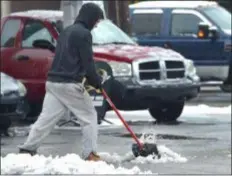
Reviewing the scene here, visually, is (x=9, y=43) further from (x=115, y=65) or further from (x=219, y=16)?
(x=219, y=16)

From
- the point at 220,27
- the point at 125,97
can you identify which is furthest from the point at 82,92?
the point at 220,27

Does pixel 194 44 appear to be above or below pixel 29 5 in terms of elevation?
above

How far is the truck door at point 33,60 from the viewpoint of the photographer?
1662cm

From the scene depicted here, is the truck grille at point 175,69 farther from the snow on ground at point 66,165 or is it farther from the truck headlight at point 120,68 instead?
the snow on ground at point 66,165

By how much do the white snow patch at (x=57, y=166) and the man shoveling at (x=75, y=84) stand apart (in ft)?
0.70

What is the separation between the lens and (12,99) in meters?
14.8

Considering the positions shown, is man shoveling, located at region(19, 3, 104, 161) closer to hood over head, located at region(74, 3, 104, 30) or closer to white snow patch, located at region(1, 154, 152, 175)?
hood over head, located at region(74, 3, 104, 30)

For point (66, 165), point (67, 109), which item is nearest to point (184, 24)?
point (67, 109)

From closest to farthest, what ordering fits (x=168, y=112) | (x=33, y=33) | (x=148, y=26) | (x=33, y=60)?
(x=33, y=60) → (x=168, y=112) → (x=33, y=33) → (x=148, y=26)

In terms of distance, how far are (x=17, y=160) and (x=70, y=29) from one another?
1587 mm

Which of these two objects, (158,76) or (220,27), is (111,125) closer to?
(158,76)

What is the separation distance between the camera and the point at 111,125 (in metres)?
16.3

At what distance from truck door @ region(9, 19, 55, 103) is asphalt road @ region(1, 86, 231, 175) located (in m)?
1.19

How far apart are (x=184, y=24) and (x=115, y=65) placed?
7.21 meters
